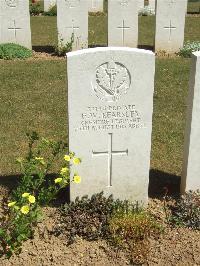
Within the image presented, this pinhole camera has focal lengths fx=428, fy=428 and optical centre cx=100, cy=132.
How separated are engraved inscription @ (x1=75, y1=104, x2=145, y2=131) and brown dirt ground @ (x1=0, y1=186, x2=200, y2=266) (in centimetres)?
110

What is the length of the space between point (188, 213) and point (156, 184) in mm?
832

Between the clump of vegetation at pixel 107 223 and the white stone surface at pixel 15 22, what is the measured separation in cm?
812

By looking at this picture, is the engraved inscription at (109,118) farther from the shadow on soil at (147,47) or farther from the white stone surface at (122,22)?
the shadow on soil at (147,47)

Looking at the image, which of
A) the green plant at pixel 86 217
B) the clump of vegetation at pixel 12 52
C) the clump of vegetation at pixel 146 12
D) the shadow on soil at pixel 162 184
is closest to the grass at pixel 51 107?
the shadow on soil at pixel 162 184

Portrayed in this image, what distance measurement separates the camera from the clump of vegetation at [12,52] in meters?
11.0

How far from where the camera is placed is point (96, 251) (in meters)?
4.10

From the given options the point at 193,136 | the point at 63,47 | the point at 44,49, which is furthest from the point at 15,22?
the point at 193,136

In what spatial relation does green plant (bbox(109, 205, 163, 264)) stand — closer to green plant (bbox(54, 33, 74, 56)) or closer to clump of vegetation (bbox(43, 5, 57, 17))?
green plant (bbox(54, 33, 74, 56))

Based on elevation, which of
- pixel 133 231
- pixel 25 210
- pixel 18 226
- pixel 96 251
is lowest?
pixel 96 251

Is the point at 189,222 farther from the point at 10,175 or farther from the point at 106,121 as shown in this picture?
the point at 10,175

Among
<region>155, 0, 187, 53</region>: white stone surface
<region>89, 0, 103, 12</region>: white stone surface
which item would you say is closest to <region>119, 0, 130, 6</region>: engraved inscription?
<region>155, 0, 187, 53</region>: white stone surface

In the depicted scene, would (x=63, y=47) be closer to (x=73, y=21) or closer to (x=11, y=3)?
(x=73, y=21)

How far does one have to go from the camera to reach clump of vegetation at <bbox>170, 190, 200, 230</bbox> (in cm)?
437

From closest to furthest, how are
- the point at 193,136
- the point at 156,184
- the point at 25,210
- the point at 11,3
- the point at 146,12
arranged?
the point at 25,210 → the point at 193,136 → the point at 156,184 → the point at 11,3 → the point at 146,12
